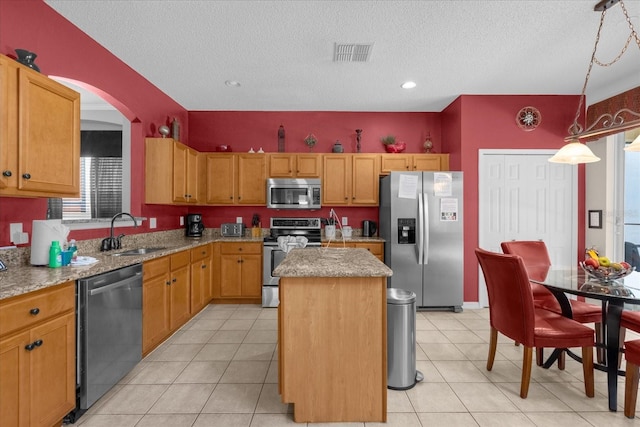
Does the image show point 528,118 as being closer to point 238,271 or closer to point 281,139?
point 281,139

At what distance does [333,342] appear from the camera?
1953 millimetres

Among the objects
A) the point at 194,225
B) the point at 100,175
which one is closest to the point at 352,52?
the point at 194,225

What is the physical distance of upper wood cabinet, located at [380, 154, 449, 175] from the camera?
4750 mm

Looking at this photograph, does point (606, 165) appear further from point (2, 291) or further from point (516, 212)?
point (2, 291)

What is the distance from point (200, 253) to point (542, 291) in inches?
145

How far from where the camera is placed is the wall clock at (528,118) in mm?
4277

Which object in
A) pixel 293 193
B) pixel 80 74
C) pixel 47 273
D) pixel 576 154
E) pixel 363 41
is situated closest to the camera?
pixel 47 273

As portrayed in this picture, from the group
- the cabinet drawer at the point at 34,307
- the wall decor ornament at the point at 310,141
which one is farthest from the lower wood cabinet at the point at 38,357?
the wall decor ornament at the point at 310,141

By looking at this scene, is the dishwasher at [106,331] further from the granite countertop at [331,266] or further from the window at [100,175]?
the window at [100,175]

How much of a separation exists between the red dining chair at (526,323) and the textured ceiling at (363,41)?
6.45ft

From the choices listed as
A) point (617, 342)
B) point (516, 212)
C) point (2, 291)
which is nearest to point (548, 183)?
point (516, 212)

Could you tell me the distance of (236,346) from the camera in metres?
3.11

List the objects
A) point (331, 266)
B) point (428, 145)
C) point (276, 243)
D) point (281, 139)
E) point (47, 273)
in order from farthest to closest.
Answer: point (281, 139) → point (428, 145) → point (276, 243) → point (331, 266) → point (47, 273)

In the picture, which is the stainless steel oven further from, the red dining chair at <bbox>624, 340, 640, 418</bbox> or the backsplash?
the red dining chair at <bbox>624, 340, 640, 418</bbox>
